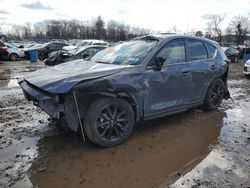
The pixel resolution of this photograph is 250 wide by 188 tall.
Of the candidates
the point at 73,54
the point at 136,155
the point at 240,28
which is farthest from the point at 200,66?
the point at 240,28

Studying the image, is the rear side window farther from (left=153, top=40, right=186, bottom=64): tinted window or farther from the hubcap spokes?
the hubcap spokes

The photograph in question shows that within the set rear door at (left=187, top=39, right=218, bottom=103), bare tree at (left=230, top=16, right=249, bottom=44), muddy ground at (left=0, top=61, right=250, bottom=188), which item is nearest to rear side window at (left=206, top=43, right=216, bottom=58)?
rear door at (left=187, top=39, right=218, bottom=103)

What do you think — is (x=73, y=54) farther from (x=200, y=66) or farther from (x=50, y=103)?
(x=50, y=103)

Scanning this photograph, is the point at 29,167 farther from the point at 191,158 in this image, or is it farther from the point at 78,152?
the point at 191,158

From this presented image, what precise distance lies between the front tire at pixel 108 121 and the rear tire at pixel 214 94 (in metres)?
2.40

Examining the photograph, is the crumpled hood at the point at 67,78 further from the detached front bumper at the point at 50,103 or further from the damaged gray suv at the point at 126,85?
the detached front bumper at the point at 50,103

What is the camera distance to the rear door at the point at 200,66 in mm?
5316

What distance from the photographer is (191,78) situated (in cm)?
521

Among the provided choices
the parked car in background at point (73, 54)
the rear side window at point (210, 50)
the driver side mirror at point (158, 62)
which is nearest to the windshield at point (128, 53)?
the driver side mirror at point (158, 62)

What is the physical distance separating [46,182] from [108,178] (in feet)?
2.49

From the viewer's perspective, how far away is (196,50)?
18.1ft

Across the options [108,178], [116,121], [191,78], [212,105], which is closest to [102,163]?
[108,178]

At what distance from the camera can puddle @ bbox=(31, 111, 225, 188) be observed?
332 cm

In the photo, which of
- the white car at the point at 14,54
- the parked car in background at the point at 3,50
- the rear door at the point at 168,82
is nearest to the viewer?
the rear door at the point at 168,82
